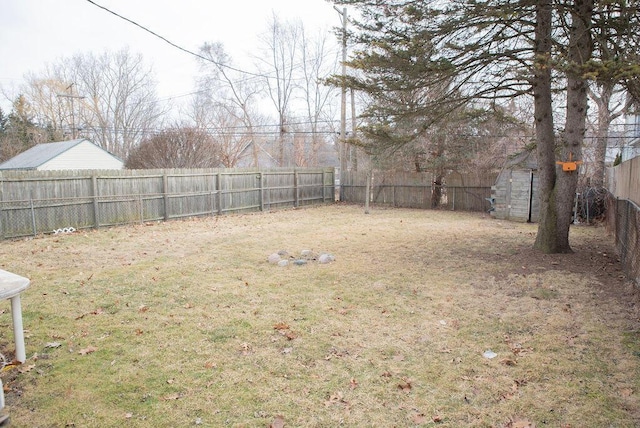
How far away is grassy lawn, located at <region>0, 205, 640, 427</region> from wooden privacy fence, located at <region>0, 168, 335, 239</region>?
8.38 feet

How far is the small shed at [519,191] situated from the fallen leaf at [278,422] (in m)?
12.4

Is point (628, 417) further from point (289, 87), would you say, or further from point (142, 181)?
point (289, 87)

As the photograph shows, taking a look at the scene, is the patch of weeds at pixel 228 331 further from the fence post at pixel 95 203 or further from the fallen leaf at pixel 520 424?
the fence post at pixel 95 203

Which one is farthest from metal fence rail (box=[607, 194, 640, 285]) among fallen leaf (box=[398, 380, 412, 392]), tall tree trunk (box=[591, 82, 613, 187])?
tall tree trunk (box=[591, 82, 613, 187])

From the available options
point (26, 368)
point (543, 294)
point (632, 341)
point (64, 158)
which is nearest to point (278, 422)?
point (26, 368)

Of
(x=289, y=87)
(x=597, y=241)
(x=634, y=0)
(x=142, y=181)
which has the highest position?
(x=289, y=87)

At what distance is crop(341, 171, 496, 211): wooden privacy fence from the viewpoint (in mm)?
16828

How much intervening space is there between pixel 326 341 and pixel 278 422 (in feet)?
4.32

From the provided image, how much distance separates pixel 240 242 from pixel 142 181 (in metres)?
5.11

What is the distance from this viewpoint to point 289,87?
27562 millimetres

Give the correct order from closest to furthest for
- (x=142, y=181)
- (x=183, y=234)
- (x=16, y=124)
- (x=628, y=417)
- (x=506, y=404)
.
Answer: (x=628, y=417) < (x=506, y=404) < (x=183, y=234) < (x=142, y=181) < (x=16, y=124)

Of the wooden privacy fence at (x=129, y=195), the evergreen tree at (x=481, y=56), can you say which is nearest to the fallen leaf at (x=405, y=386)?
the evergreen tree at (x=481, y=56)

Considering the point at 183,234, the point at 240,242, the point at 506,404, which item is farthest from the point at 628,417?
the point at 183,234

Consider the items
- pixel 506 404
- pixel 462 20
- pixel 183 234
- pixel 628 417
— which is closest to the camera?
pixel 628 417
